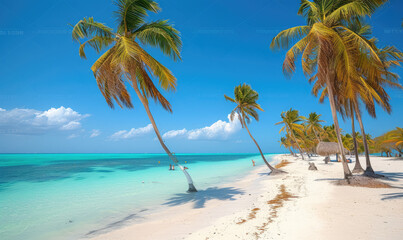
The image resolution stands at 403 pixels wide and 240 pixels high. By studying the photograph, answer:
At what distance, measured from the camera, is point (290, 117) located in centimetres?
2709

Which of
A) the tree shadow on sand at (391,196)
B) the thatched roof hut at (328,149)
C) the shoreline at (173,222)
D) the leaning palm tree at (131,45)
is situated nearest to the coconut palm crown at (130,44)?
the leaning palm tree at (131,45)

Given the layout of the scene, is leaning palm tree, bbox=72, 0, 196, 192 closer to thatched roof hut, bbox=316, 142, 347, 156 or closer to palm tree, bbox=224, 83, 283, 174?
palm tree, bbox=224, 83, 283, 174

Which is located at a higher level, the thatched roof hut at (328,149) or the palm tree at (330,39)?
the palm tree at (330,39)

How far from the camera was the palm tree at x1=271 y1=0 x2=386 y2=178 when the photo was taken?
7582mm

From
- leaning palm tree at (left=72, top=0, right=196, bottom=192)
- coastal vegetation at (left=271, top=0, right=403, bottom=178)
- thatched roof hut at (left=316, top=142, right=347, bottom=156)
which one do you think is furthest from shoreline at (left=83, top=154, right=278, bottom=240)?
thatched roof hut at (left=316, top=142, right=347, bottom=156)

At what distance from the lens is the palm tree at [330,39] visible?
7.58 m

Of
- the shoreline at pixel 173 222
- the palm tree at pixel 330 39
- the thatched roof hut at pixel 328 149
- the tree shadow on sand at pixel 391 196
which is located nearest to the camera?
the shoreline at pixel 173 222

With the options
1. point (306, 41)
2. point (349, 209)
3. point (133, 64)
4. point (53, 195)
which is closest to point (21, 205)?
point (53, 195)

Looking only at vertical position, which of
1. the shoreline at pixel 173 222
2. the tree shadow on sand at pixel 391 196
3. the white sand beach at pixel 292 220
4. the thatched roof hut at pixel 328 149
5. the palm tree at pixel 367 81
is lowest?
the shoreline at pixel 173 222

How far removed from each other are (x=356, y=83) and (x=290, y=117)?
20.2 metres

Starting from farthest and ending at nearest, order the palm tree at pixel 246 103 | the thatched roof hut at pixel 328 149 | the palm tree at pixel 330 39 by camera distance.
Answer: the thatched roof hut at pixel 328 149 → the palm tree at pixel 246 103 → the palm tree at pixel 330 39

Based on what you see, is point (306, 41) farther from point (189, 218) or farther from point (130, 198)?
point (130, 198)

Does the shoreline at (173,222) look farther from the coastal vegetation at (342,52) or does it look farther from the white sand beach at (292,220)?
the coastal vegetation at (342,52)

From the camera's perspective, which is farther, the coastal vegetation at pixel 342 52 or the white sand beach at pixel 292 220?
the coastal vegetation at pixel 342 52
